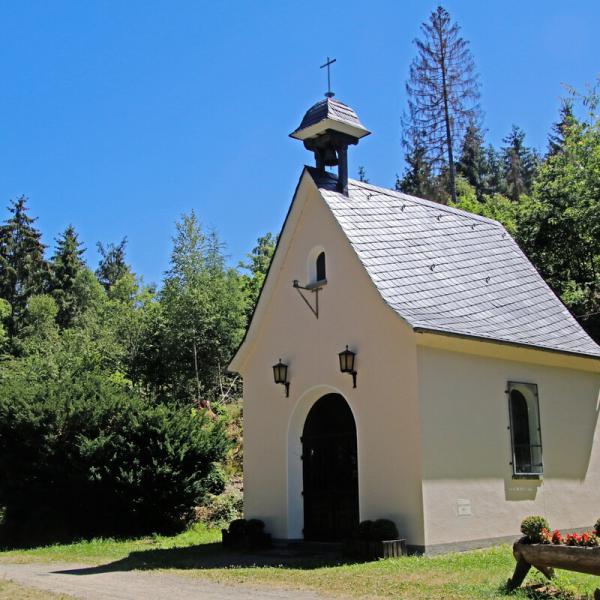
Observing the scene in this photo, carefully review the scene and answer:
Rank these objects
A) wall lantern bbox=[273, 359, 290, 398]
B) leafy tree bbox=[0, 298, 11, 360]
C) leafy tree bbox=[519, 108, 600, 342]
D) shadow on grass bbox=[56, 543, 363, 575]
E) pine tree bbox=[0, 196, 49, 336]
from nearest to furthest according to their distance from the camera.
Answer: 1. shadow on grass bbox=[56, 543, 363, 575]
2. wall lantern bbox=[273, 359, 290, 398]
3. leafy tree bbox=[519, 108, 600, 342]
4. leafy tree bbox=[0, 298, 11, 360]
5. pine tree bbox=[0, 196, 49, 336]

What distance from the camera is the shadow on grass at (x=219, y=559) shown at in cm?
1196

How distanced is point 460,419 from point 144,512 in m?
8.66

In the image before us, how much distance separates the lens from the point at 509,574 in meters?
9.84

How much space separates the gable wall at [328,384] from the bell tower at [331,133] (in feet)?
2.70

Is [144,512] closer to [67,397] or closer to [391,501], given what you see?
[67,397]

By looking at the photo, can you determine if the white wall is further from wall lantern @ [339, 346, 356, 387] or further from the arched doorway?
the arched doorway

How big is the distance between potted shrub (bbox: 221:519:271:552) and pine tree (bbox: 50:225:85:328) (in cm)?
4311

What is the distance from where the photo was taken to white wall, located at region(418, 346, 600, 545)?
1240 cm

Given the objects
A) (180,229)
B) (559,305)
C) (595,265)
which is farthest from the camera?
(180,229)

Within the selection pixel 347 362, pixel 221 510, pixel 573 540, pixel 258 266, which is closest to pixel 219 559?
pixel 347 362

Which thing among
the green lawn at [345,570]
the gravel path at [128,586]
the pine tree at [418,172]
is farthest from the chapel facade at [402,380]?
the pine tree at [418,172]

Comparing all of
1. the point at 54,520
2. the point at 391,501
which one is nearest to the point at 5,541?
the point at 54,520

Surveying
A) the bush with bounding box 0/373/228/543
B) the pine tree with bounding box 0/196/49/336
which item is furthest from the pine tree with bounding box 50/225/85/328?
the bush with bounding box 0/373/228/543

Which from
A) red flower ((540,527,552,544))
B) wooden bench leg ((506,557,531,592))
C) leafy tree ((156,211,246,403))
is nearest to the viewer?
red flower ((540,527,552,544))
